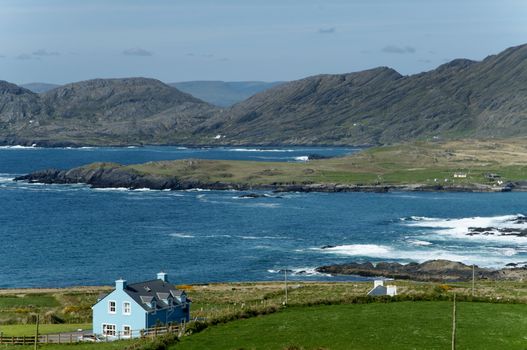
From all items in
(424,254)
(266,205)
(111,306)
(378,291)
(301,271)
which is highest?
(111,306)

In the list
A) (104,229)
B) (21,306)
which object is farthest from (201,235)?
(21,306)

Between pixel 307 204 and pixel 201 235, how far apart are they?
49725 mm

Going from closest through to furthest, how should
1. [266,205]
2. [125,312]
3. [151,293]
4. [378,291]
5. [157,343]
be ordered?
[157,343] < [125,312] < [151,293] < [378,291] < [266,205]

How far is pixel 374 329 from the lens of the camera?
51.0 meters

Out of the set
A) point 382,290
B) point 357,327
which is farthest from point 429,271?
point 357,327

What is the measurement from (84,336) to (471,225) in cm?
10856

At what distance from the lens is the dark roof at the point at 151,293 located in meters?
59.4

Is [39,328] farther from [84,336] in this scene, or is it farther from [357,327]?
[357,327]

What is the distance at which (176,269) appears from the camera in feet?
387

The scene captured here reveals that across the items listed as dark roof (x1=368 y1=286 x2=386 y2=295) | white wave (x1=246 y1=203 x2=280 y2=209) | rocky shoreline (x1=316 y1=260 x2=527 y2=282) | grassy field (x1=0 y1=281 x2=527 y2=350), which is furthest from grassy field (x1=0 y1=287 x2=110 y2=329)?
white wave (x1=246 y1=203 x2=280 y2=209)

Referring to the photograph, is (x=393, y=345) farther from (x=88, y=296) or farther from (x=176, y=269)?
(x=176, y=269)

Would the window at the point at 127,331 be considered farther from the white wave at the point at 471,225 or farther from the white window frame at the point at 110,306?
the white wave at the point at 471,225

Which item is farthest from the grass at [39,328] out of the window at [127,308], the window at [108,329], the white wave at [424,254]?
the white wave at [424,254]

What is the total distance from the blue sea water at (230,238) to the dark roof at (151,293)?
153ft
